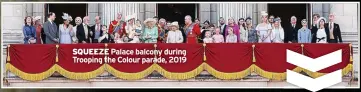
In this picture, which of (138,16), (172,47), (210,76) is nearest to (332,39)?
(210,76)

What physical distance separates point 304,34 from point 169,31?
271 cm

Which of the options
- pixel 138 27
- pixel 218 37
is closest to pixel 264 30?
pixel 218 37

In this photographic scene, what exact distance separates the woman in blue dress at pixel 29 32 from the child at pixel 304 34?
532 centimetres

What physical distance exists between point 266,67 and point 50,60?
4.25 m

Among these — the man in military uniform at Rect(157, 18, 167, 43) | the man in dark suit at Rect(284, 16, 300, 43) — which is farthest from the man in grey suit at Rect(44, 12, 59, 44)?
the man in dark suit at Rect(284, 16, 300, 43)

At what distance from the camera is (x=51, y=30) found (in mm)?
9750

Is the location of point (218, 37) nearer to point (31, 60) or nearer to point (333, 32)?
point (333, 32)

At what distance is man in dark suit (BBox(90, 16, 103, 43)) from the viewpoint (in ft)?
32.0

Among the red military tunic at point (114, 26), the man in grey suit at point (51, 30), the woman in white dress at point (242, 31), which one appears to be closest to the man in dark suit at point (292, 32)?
the woman in white dress at point (242, 31)

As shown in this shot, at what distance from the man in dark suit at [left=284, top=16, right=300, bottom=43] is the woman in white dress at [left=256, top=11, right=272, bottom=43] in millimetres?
349

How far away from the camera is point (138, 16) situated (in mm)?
9812

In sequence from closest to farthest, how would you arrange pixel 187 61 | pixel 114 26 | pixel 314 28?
1. pixel 187 61
2. pixel 114 26
3. pixel 314 28

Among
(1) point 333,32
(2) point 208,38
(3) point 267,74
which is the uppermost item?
(1) point 333,32

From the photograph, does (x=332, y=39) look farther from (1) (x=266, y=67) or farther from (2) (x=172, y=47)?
(2) (x=172, y=47)
